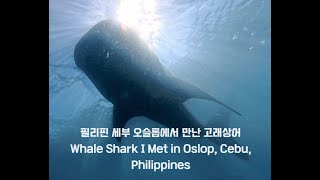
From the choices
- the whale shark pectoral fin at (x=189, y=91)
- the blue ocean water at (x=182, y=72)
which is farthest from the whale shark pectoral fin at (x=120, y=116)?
the whale shark pectoral fin at (x=189, y=91)

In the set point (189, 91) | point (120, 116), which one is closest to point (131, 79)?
point (120, 116)

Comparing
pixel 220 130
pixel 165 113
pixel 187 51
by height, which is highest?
pixel 187 51

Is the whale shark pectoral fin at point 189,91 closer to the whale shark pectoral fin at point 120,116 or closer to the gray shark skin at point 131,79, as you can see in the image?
the gray shark skin at point 131,79

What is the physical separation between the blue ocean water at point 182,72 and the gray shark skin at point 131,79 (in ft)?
0.55

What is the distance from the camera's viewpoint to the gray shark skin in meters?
4.27

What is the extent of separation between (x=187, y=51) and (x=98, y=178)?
2915 mm

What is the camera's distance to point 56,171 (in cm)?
424

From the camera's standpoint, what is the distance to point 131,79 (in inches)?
184

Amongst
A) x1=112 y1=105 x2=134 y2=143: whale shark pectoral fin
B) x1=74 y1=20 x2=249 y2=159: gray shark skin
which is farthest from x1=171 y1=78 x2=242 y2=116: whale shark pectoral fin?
x1=112 y1=105 x2=134 y2=143: whale shark pectoral fin

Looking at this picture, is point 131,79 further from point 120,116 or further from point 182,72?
point 182,72

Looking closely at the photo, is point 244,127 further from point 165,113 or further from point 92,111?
point 92,111

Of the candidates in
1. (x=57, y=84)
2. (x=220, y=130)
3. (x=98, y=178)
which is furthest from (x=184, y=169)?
(x=57, y=84)

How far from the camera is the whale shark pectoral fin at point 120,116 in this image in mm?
4543

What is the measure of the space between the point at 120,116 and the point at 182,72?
1414 mm
